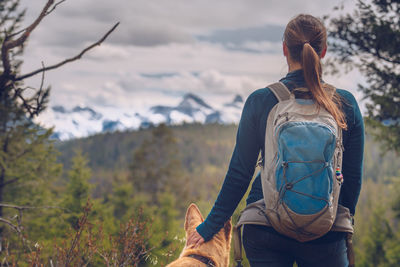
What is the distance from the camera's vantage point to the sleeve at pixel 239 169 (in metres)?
2.20

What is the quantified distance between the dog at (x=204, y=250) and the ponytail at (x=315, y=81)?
0.86 metres

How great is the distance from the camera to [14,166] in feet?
60.7

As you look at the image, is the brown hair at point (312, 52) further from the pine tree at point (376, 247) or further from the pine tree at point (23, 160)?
the pine tree at point (376, 247)

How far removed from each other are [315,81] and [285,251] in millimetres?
873

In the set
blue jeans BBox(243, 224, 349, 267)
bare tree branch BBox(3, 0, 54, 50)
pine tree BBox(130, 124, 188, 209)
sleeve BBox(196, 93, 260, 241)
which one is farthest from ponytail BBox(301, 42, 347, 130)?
pine tree BBox(130, 124, 188, 209)

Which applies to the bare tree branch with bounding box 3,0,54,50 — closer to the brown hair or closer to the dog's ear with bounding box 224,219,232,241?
the brown hair

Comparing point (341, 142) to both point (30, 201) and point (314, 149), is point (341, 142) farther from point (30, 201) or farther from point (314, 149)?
point (30, 201)

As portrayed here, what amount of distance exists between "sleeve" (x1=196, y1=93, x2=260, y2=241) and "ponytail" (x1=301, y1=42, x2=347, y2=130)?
292 mm

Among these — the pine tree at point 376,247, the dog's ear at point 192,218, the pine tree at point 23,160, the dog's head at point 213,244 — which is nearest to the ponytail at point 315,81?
the dog's head at point 213,244

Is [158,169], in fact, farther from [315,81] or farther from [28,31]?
[315,81]

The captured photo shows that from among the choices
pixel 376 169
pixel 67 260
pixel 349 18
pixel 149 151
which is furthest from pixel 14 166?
pixel 376 169

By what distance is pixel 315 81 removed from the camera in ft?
7.02

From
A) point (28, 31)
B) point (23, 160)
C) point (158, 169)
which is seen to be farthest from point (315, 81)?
point (158, 169)

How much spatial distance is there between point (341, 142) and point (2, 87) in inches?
78.5
